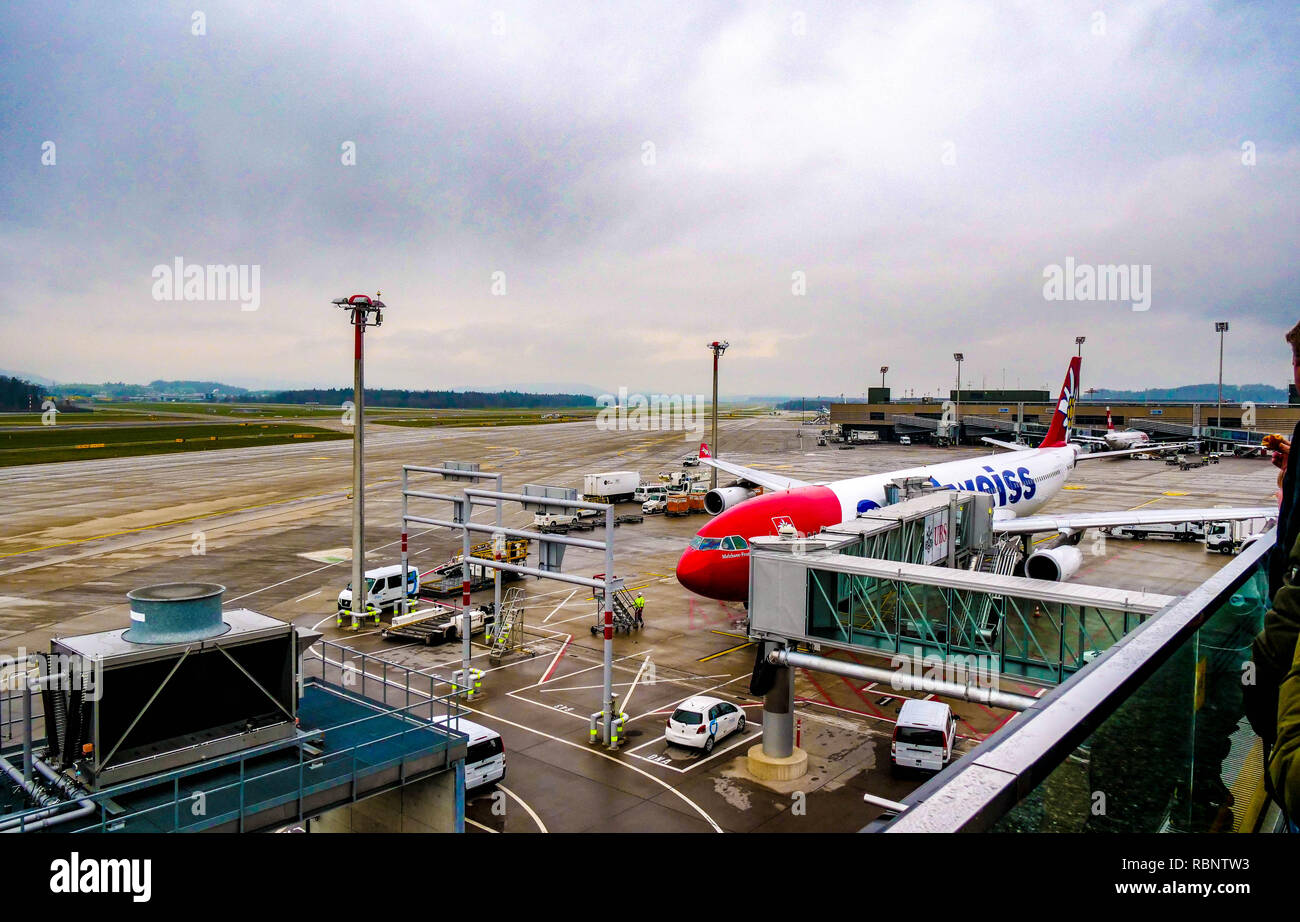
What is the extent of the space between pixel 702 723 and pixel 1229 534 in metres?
49.7

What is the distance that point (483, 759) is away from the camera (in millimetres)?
22906

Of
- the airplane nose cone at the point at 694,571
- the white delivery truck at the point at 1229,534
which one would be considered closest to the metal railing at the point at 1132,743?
the airplane nose cone at the point at 694,571

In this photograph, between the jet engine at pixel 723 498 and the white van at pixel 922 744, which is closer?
the white van at pixel 922 744

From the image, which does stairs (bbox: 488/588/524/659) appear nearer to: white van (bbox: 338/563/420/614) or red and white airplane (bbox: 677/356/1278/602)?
white van (bbox: 338/563/420/614)

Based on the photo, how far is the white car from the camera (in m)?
25.5

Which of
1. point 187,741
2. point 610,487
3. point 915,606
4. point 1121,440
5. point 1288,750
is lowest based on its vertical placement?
point 610,487

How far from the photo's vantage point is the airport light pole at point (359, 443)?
36875 millimetres

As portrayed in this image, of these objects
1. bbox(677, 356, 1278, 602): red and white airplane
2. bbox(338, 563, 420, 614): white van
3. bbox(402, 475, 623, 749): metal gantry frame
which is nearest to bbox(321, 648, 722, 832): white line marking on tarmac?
bbox(402, 475, 623, 749): metal gantry frame

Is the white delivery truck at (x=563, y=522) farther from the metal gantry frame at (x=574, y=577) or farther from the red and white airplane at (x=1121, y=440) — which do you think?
the red and white airplane at (x=1121, y=440)

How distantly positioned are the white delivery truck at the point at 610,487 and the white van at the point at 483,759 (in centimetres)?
5198

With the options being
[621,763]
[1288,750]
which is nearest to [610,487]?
[621,763]

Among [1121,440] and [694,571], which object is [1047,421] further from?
[694,571]

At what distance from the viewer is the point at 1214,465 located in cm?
11081

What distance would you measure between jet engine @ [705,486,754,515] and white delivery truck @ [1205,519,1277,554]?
33748 millimetres
